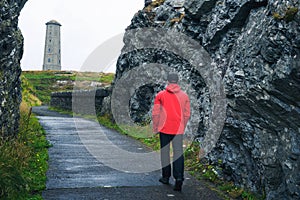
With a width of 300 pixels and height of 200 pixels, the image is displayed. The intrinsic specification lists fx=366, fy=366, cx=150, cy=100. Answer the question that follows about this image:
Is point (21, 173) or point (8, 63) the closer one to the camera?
point (21, 173)

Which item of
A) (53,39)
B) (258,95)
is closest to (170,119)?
(258,95)

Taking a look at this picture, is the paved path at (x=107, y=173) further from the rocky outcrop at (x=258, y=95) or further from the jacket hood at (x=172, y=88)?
the jacket hood at (x=172, y=88)

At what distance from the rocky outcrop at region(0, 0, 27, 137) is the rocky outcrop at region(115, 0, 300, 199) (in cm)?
459

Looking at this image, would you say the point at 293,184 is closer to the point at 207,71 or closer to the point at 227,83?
the point at 227,83

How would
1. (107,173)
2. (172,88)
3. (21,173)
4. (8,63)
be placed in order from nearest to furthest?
(21,173) < (172,88) < (107,173) < (8,63)

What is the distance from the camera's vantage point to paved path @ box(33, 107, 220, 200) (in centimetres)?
617

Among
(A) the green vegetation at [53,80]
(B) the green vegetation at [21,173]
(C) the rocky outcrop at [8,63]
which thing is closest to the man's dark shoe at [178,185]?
(B) the green vegetation at [21,173]

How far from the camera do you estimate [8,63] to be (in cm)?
822

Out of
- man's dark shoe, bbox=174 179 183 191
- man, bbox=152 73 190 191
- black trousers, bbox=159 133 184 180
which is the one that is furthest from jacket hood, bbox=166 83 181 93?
man's dark shoe, bbox=174 179 183 191

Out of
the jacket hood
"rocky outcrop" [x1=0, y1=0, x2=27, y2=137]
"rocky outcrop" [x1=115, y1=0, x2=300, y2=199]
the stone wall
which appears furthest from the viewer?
the stone wall

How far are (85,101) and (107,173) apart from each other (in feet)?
51.6

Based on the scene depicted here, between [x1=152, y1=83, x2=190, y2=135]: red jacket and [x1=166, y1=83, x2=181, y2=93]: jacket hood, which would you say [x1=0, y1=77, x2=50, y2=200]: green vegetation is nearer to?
[x1=152, y1=83, x2=190, y2=135]: red jacket

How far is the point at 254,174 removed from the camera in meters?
6.25

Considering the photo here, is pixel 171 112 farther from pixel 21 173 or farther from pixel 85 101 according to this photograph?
pixel 85 101
